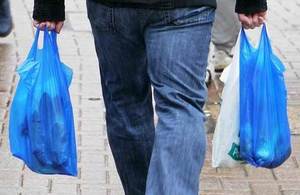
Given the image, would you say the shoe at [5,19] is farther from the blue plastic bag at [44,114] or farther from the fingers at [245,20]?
the fingers at [245,20]

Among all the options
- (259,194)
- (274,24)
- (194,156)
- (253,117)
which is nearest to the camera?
(194,156)

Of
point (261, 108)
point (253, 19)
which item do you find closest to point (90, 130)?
point (261, 108)

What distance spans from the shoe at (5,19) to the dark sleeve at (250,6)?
394cm

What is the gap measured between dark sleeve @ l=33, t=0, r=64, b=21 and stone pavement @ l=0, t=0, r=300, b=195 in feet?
3.80

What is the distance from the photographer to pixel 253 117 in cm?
315

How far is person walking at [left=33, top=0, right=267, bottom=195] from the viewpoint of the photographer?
2863 millimetres

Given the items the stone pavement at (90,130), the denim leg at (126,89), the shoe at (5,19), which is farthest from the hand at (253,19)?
the shoe at (5,19)

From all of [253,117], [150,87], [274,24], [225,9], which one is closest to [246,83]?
[253,117]

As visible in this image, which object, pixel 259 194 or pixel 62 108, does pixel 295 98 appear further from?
pixel 62 108

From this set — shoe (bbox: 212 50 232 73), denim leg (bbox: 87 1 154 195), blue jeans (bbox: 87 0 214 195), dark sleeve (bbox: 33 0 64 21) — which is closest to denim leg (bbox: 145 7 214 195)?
blue jeans (bbox: 87 0 214 195)

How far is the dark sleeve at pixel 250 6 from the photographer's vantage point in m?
3.02

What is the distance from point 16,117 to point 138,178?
55cm

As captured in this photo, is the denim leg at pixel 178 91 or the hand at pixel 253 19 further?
the hand at pixel 253 19

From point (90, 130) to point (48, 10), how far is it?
6.13 ft
